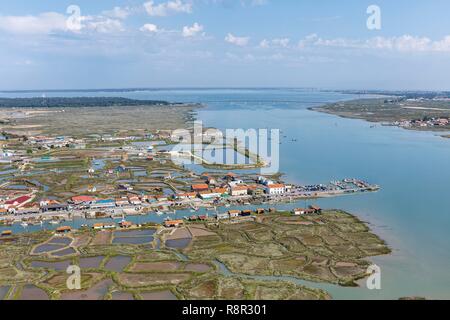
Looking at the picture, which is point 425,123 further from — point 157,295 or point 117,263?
point 157,295

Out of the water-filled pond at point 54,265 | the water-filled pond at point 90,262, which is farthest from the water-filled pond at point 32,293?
the water-filled pond at point 90,262

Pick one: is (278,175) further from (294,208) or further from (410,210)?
(410,210)

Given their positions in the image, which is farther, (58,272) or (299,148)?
(299,148)

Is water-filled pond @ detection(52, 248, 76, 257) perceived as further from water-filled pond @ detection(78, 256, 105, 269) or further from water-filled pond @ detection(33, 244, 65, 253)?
water-filled pond @ detection(78, 256, 105, 269)

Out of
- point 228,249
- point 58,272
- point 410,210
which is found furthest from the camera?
point 410,210

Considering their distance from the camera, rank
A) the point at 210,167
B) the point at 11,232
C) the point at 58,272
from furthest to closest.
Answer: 1. the point at 210,167
2. the point at 11,232
3. the point at 58,272

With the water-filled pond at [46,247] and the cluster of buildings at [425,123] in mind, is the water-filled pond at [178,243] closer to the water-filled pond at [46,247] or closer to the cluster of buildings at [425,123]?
the water-filled pond at [46,247]

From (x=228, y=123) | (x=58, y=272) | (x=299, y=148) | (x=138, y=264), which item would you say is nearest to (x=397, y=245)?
(x=138, y=264)

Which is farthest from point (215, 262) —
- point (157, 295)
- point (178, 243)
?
point (157, 295)
